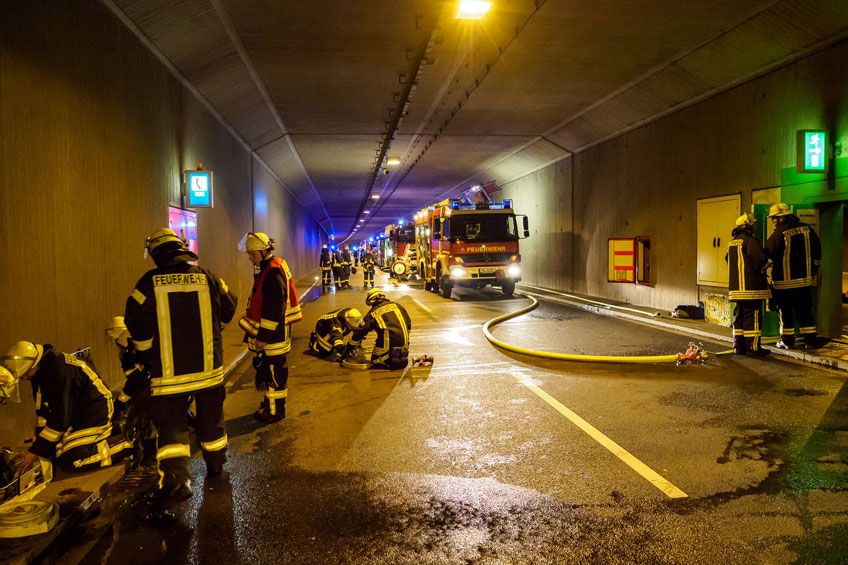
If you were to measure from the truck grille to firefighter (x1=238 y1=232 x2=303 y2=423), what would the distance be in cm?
1193

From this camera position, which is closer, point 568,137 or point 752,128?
point 752,128

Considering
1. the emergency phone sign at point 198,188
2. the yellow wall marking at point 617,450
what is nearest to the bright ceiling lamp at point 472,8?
the emergency phone sign at point 198,188

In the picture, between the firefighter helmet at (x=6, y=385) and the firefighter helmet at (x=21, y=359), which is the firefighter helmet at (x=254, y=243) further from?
the firefighter helmet at (x=6, y=385)

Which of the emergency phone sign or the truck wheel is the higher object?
the emergency phone sign

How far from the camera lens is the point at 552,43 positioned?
34.0 ft

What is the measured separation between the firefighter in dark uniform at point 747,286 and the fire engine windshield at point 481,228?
9.24m

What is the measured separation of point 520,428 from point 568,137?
14.2 metres

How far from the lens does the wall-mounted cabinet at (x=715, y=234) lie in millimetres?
11468

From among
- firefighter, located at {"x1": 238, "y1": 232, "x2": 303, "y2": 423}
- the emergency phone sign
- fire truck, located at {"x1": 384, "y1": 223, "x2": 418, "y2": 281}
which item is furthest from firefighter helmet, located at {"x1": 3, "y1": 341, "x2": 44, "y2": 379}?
fire truck, located at {"x1": 384, "y1": 223, "x2": 418, "y2": 281}

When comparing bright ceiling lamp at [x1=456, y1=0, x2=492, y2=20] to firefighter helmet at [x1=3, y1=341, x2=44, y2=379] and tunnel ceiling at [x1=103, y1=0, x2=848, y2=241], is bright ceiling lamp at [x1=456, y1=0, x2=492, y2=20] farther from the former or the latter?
firefighter helmet at [x1=3, y1=341, x2=44, y2=379]

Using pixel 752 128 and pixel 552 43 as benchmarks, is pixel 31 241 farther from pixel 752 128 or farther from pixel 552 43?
pixel 752 128

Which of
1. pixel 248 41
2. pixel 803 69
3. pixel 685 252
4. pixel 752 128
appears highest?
pixel 248 41

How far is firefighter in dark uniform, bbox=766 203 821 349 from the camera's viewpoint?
8375 millimetres

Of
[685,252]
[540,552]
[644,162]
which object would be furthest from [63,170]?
[644,162]
